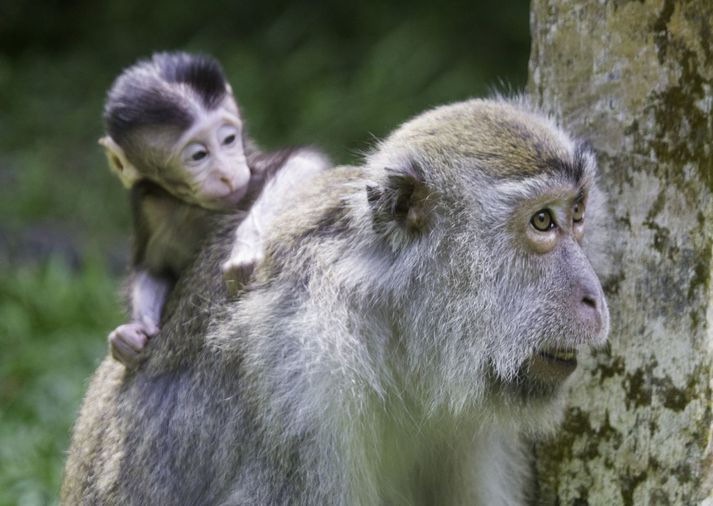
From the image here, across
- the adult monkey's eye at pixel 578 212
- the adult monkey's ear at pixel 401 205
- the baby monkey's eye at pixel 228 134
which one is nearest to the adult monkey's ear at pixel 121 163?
the baby monkey's eye at pixel 228 134

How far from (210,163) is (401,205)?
1238 mm

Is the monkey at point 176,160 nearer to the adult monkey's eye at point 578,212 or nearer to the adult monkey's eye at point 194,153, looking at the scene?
the adult monkey's eye at point 194,153

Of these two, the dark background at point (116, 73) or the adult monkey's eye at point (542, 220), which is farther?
the dark background at point (116, 73)

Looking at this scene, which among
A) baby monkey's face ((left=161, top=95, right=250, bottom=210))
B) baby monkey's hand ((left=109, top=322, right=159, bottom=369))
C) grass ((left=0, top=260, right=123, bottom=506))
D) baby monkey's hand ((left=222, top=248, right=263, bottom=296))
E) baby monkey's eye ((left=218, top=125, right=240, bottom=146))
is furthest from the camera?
→ grass ((left=0, top=260, right=123, bottom=506))

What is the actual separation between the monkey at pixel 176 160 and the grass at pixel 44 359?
1.80 m

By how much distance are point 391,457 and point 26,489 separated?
2.70m

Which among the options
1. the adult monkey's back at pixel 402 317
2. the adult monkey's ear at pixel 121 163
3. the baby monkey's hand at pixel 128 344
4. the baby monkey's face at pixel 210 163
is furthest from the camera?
the adult monkey's ear at pixel 121 163

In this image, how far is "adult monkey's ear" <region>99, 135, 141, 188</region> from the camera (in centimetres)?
501

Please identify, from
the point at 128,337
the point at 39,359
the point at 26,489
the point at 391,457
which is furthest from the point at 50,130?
the point at 391,457

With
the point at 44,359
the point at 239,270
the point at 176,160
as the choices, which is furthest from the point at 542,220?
the point at 44,359

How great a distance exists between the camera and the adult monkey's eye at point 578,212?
3.92 meters

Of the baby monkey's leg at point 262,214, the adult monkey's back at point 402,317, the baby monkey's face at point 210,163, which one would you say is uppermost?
the baby monkey's face at point 210,163

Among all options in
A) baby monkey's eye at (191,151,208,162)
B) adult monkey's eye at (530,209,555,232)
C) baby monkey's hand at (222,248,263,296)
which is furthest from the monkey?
adult monkey's eye at (530,209,555,232)

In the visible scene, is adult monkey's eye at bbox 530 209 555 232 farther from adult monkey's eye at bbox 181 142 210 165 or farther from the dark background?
the dark background
